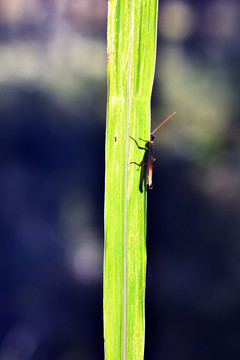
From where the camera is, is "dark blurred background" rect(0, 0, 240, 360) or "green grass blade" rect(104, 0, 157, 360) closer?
"green grass blade" rect(104, 0, 157, 360)

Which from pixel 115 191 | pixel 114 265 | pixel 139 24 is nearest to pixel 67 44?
pixel 139 24

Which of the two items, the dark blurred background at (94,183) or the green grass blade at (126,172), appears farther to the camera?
the dark blurred background at (94,183)

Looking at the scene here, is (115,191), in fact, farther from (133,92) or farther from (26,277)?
(26,277)

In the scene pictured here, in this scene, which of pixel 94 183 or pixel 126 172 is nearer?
pixel 126 172
